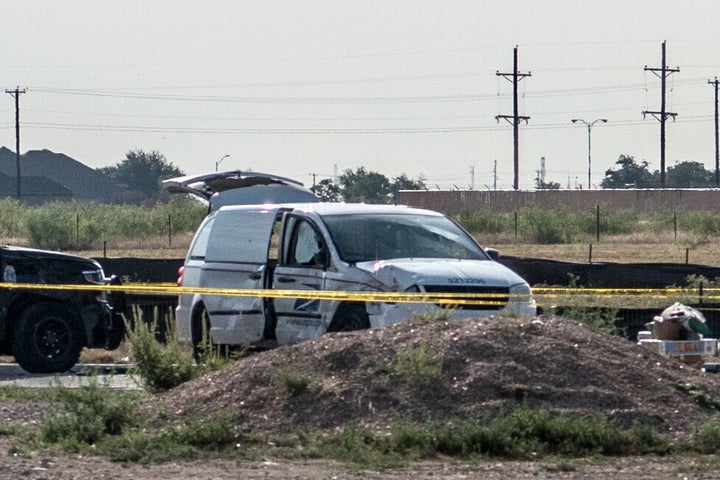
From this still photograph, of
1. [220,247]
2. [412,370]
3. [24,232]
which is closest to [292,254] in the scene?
[220,247]

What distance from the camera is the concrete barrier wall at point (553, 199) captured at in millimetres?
81438

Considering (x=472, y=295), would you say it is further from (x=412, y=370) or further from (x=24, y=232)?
(x=24, y=232)

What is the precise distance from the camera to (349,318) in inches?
563

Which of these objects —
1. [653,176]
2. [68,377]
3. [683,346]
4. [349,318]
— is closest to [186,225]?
[68,377]

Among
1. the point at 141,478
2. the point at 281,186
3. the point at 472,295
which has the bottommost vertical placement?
the point at 141,478

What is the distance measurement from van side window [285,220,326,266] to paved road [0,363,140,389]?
2.11 m

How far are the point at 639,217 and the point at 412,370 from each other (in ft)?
209

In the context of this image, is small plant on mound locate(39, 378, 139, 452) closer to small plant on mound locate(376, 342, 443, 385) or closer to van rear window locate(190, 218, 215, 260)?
small plant on mound locate(376, 342, 443, 385)

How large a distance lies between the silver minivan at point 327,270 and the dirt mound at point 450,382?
2.16m

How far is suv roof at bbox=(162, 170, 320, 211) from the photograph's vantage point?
71.0ft

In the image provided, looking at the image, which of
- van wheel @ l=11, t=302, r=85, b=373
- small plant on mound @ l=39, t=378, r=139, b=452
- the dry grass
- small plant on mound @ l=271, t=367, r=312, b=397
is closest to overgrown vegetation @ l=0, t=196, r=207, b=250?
the dry grass

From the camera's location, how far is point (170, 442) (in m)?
10.1

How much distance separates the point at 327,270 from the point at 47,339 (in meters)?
3.81

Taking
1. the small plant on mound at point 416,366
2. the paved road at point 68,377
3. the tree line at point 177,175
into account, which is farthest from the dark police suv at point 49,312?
the tree line at point 177,175
